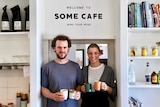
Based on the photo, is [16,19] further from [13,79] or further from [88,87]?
[88,87]

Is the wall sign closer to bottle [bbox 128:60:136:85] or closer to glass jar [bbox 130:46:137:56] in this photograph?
glass jar [bbox 130:46:137:56]

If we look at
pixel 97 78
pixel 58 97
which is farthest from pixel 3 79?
pixel 97 78

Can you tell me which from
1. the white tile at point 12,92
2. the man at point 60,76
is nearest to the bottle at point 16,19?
the man at point 60,76

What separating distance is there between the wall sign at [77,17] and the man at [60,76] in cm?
34

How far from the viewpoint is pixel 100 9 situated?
2904 mm

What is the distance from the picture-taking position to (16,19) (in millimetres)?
2834

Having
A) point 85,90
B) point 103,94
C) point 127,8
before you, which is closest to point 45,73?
point 85,90

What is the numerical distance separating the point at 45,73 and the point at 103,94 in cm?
68

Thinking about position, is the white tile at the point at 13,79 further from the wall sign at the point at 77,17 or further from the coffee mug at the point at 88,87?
the coffee mug at the point at 88,87

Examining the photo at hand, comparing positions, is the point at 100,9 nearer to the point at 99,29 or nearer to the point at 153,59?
the point at 99,29

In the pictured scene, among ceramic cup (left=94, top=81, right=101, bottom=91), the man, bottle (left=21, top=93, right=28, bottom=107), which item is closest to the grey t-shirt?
the man

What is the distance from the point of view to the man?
256 centimetres

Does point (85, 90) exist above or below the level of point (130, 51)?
below

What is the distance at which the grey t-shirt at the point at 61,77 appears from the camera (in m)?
2.56
